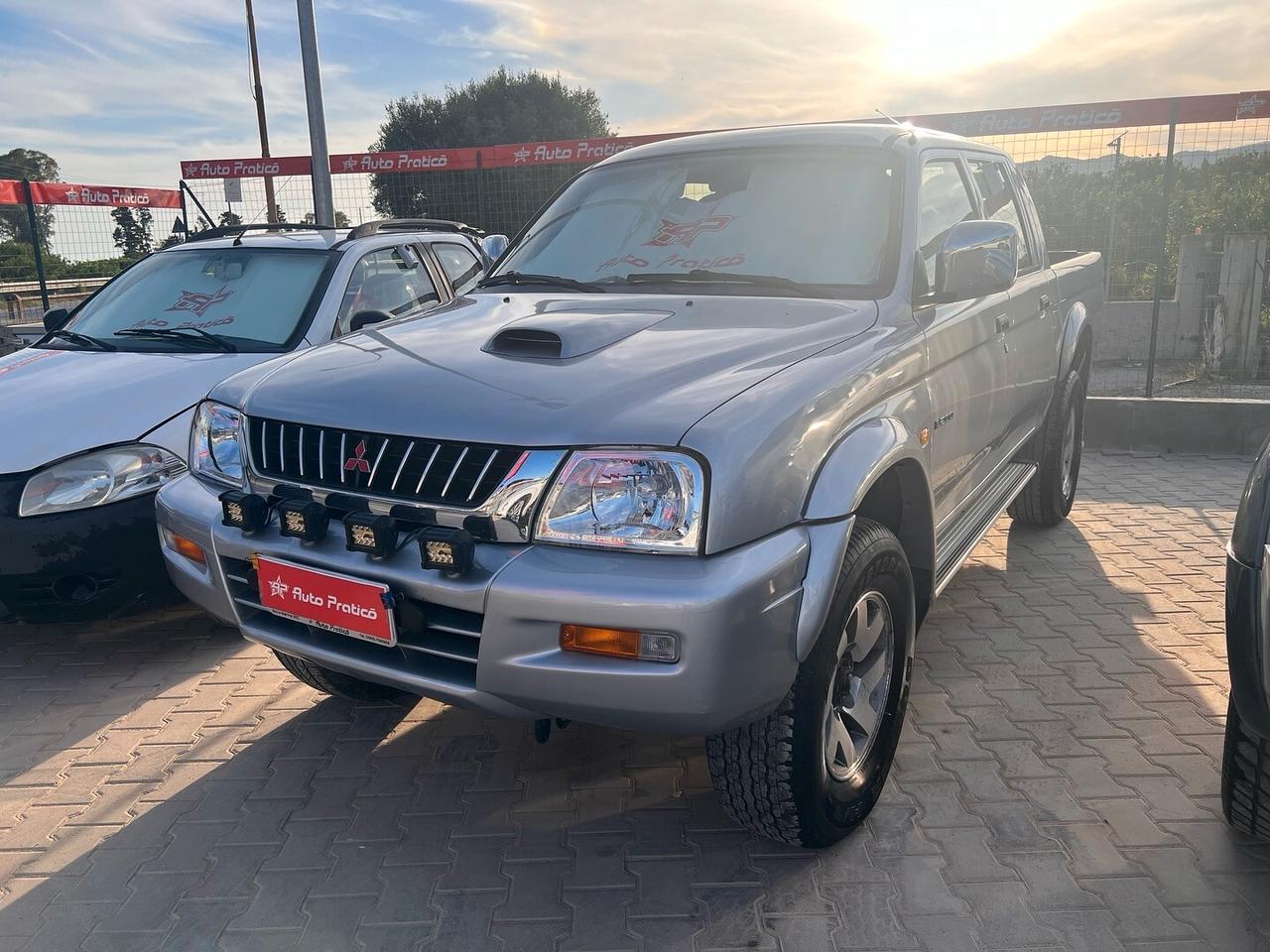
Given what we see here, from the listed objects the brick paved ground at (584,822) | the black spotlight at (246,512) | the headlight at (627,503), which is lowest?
the brick paved ground at (584,822)

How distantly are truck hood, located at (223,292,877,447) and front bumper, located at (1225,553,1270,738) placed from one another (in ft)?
3.72

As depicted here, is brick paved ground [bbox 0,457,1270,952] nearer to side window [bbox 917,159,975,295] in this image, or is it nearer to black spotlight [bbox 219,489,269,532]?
black spotlight [bbox 219,489,269,532]

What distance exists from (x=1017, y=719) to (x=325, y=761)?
7.70ft

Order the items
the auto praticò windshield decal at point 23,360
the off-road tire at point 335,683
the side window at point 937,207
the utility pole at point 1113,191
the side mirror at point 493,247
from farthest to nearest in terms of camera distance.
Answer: the utility pole at point 1113,191
the auto praticò windshield decal at point 23,360
the side mirror at point 493,247
the off-road tire at point 335,683
the side window at point 937,207

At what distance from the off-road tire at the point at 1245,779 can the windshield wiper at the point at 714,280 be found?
1626 millimetres

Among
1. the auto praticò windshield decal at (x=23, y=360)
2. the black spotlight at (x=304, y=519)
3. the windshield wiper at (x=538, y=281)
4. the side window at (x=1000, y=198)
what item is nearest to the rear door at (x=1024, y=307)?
the side window at (x=1000, y=198)

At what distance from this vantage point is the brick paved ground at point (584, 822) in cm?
239

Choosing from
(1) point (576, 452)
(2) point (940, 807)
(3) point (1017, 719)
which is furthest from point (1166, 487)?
(1) point (576, 452)

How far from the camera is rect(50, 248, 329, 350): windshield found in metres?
4.59

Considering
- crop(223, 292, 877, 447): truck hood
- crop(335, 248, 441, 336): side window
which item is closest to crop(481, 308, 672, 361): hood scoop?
crop(223, 292, 877, 447): truck hood

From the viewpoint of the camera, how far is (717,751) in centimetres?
243

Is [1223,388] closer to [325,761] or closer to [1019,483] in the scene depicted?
[1019,483]

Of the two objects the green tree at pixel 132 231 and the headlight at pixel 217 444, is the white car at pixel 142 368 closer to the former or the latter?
the headlight at pixel 217 444

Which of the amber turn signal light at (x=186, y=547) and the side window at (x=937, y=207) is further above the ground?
the side window at (x=937, y=207)
